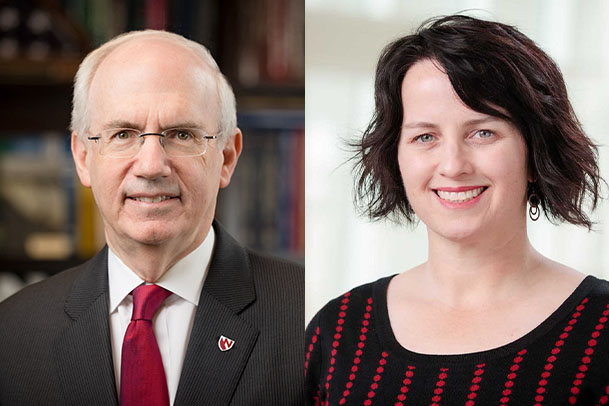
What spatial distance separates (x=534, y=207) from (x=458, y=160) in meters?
0.12

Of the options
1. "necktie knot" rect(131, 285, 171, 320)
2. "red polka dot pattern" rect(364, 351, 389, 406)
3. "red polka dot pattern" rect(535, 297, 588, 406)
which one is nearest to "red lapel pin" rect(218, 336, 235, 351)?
"necktie knot" rect(131, 285, 171, 320)

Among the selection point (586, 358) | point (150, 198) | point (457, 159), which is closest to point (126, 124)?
point (150, 198)

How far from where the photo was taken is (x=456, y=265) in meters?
1.07

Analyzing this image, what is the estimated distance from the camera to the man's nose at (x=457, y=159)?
1022mm

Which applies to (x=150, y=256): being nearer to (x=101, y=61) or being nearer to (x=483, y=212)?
(x=101, y=61)

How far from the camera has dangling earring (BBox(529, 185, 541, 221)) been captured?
3.42 ft

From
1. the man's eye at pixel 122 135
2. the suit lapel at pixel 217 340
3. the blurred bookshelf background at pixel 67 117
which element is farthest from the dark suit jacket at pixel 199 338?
the blurred bookshelf background at pixel 67 117

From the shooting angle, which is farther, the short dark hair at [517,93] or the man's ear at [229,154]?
the man's ear at [229,154]

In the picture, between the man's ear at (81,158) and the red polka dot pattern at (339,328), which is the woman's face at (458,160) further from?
the man's ear at (81,158)

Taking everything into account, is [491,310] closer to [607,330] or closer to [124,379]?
[607,330]

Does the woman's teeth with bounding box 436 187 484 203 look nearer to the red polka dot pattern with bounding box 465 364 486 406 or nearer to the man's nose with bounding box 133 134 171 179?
the red polka dot pattern with bounding box 465 364 486 406

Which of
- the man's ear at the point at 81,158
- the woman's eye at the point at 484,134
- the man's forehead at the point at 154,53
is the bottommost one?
the man's ear at the point at 81,158

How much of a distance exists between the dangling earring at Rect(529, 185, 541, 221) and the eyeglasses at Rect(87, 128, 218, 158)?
47 centimetres

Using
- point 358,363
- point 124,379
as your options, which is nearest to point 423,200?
point 358,363
